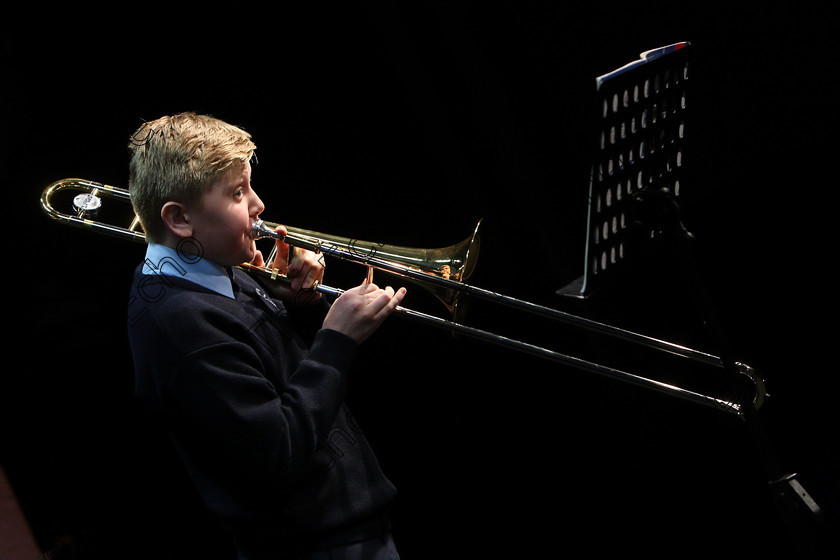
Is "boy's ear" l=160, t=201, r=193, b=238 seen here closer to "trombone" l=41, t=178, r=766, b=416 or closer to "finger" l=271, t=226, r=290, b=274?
"trombone" l=41, t=178, r=766, b=416

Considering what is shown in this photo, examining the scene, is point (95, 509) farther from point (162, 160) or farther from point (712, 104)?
point (712, 104)

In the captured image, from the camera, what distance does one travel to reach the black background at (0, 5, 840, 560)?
2.12 metres

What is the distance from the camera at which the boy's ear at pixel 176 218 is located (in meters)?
1.52

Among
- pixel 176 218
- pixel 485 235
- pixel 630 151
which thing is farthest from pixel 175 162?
pixel 485 235

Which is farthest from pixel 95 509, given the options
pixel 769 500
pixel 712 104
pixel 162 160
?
pixel 712 104

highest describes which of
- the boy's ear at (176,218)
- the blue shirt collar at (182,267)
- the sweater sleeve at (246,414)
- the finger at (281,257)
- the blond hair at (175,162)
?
the blond hair at (175,162)

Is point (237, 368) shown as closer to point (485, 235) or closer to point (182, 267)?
point (182, 267)

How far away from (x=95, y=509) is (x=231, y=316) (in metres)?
1.38

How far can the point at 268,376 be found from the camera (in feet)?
5.14

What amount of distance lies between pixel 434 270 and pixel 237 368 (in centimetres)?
74

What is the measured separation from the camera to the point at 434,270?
1996 mm

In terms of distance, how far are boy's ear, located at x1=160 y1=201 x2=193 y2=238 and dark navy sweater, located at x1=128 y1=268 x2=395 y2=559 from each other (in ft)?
0.35

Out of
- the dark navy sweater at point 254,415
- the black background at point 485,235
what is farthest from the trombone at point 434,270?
the dark navy sweater at point 254,415

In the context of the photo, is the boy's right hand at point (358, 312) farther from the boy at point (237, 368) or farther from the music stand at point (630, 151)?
the music stand at point (630, 151)
